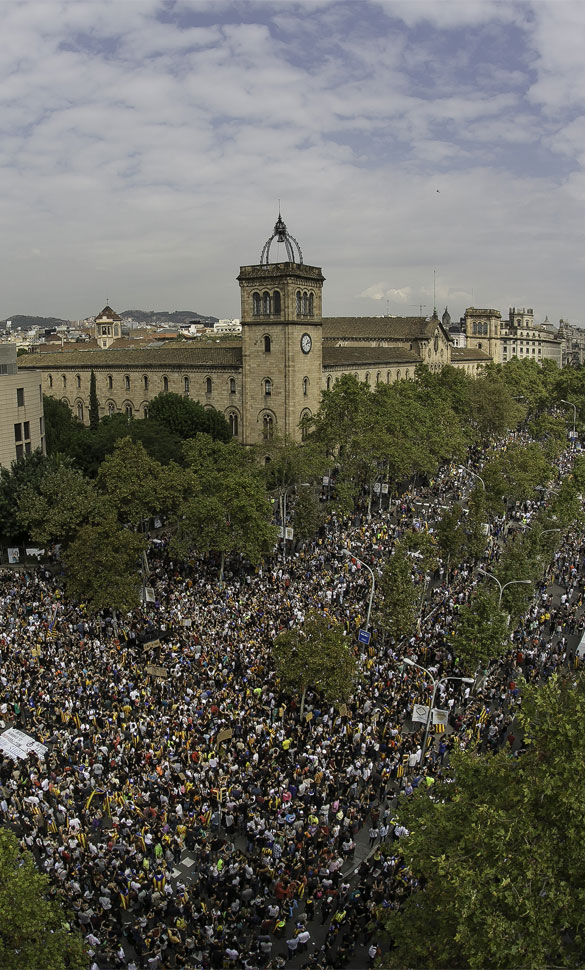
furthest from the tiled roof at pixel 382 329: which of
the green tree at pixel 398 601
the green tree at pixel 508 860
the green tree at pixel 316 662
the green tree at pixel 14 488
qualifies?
the green tree at pixel 508 860

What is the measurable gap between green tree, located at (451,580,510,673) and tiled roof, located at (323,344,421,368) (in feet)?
164


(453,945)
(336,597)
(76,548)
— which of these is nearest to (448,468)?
(336,597)

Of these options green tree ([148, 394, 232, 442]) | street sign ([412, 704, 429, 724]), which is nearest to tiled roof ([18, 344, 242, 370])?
green tree ([148, 394, 232, 442])

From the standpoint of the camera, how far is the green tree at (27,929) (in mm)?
13578

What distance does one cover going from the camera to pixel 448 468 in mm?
68438

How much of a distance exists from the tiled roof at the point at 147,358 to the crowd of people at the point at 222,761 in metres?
38.6

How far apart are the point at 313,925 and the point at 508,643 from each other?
54.3ft

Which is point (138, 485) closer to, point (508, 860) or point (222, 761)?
point (222, 761)

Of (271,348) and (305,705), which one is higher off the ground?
(271,348)

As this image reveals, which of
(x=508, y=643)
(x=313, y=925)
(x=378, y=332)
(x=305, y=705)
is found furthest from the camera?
(x=378, y=332)

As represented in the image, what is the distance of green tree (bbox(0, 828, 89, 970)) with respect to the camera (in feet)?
44.5

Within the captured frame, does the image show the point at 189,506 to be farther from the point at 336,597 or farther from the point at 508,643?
the point at 508,643

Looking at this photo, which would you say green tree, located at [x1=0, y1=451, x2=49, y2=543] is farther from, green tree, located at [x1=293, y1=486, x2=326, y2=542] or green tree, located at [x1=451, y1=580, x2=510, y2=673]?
green tree, located at [x1=451, y1=580, x2=510, y2=673]

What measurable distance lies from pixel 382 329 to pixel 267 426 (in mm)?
45177
